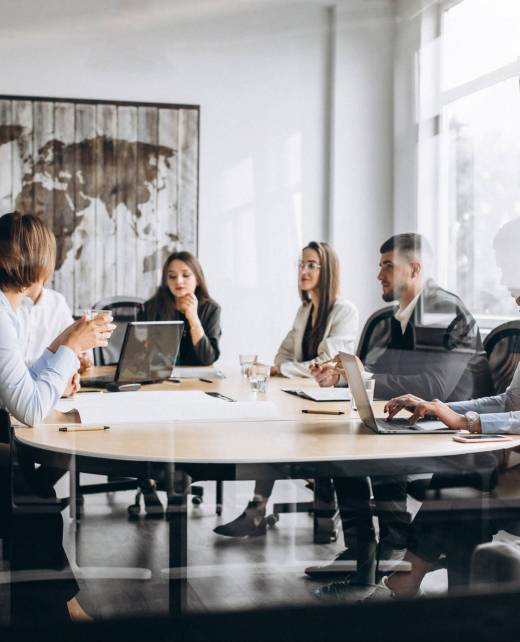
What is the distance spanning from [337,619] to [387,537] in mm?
931

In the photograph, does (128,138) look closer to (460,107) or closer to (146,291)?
(146,291)

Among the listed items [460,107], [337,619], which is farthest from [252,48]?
[337,619]

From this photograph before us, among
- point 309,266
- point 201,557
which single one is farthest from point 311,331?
point 201,557

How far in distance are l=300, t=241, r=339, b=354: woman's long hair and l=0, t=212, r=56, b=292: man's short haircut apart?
63 centimetres

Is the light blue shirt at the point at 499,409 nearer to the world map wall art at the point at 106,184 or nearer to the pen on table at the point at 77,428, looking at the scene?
the pen on table at the point at 77,428

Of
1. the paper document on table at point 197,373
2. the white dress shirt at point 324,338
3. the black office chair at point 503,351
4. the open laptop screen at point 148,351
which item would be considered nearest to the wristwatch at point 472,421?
the black office chair at point 503,351

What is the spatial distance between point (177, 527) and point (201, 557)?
0.08 metres

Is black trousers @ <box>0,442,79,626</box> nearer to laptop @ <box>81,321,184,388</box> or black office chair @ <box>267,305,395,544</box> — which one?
black office chair @ <box>267,305,395,544</box>

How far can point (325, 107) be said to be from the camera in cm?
169

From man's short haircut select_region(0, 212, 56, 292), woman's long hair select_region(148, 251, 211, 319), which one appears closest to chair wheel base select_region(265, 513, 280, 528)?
man's short haircut select_region(0, 212, 56, 292)

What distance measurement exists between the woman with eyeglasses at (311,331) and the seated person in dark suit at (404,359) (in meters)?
0.11

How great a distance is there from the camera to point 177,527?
4.48ft

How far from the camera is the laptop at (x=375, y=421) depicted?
60.1 inches

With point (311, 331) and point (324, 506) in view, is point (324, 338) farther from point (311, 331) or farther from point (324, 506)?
point (324, 506)
